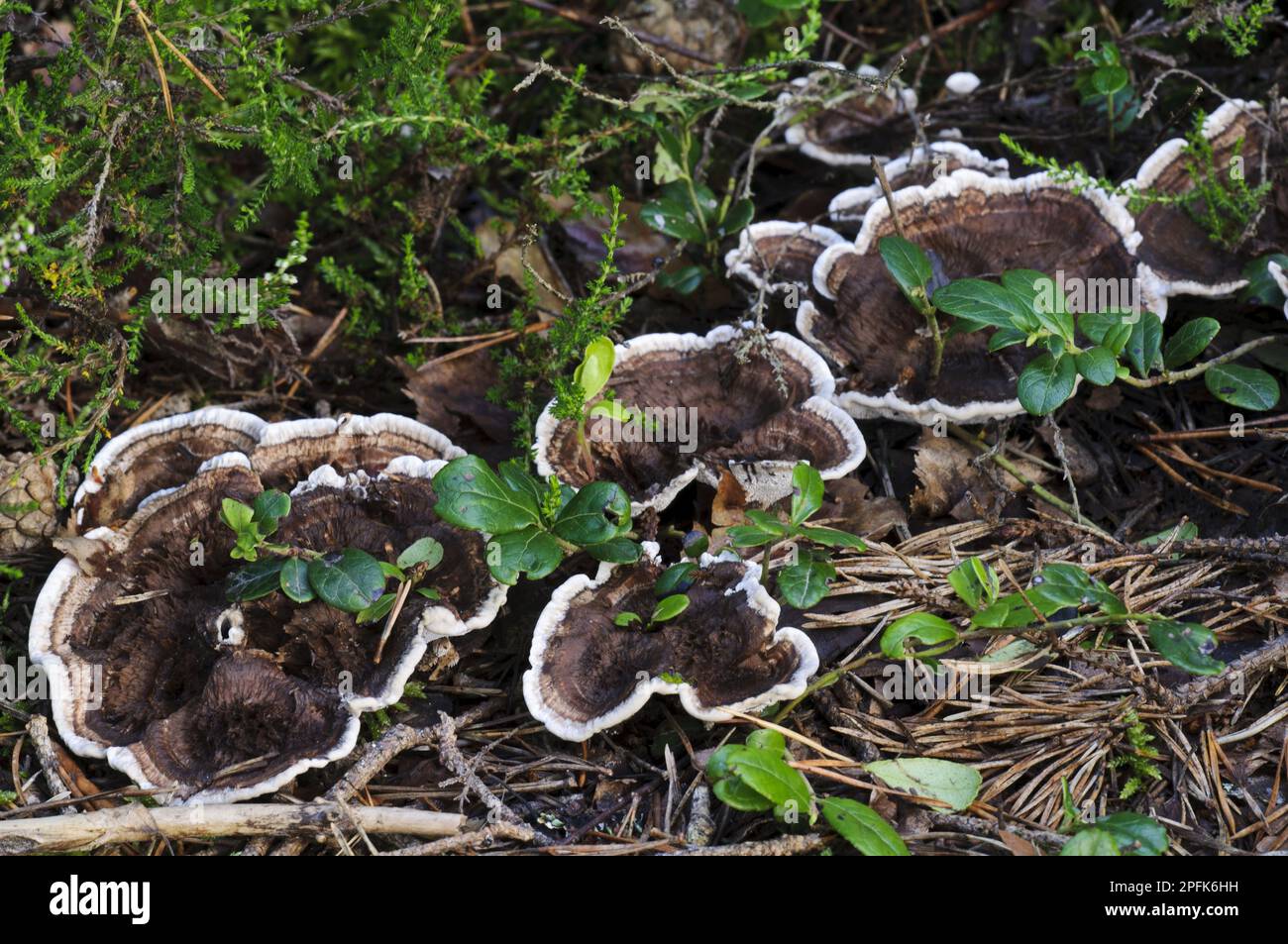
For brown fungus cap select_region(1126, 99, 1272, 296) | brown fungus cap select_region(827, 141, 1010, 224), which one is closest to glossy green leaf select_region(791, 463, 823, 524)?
brown fungus cap select_region(827, 141, 1010, 224)

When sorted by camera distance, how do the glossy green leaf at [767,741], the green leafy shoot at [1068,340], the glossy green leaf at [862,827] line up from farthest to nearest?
the green leafy shoot at [1068,340]
the glossy green leaf at [767,741]
the glossy green leaf at [862,827]

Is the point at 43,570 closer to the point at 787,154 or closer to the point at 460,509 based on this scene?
the point at 460,509

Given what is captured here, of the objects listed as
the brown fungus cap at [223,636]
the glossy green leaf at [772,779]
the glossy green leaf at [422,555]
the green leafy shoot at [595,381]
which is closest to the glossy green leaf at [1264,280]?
the green leafy shoot at [595,381]

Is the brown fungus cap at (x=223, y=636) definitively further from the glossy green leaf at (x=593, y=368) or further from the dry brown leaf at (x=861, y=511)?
the dry brown leaf at (x=861, y=511)

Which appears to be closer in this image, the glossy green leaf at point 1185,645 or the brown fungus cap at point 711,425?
the glossy green leaf at point 1185,645

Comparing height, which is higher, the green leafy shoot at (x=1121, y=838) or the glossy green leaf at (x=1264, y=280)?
the glossy green leaf at (x=1264, y=280)

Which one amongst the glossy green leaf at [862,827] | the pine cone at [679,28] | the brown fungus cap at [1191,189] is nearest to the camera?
the glossy green leaf at [862,827]

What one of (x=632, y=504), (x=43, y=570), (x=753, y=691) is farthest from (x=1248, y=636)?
(x=43, y=570)
